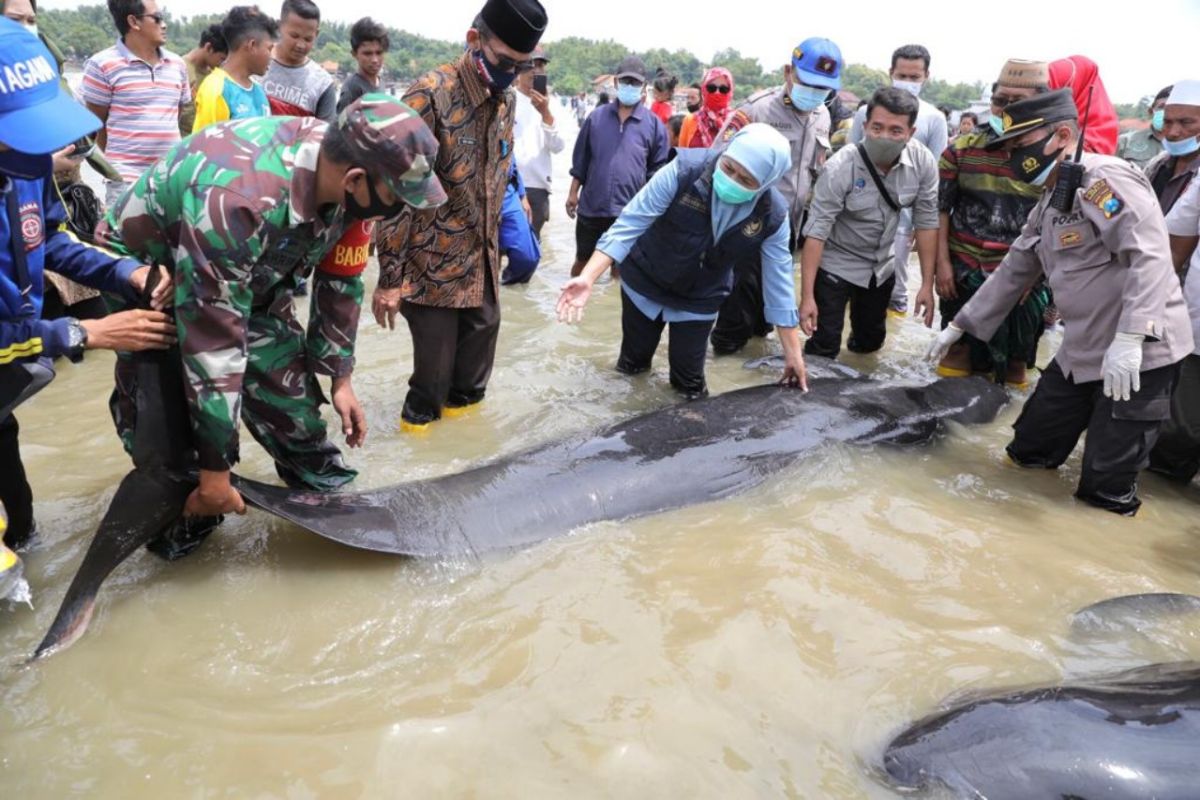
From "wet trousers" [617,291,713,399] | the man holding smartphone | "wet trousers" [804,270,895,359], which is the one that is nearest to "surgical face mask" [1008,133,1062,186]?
"wet trousers" [804,270,895,359]

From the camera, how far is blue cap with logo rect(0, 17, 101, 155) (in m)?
1.94

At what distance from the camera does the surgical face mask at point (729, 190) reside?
399 centimetres

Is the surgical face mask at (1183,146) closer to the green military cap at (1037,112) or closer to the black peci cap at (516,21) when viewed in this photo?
the green military cap at (1037,112)

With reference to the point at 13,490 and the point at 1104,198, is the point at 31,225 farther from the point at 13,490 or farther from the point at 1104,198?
the point at 1104,198

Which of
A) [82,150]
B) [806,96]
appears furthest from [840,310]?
[82,150]

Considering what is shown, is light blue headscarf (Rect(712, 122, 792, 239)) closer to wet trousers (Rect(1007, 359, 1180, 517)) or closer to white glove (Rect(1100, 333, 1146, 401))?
white glove (Rect(1100, 333, 1146, 401))

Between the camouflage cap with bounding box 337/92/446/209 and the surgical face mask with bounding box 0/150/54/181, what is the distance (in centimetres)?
75

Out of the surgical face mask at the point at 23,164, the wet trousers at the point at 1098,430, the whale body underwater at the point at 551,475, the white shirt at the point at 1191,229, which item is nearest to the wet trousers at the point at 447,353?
the whale body underwater at the point at 551,475

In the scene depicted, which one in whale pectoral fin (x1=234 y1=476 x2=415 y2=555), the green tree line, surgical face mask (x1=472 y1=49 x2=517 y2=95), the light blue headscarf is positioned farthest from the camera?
the green tree line

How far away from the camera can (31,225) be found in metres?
2.38

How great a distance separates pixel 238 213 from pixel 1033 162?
13.3 feet

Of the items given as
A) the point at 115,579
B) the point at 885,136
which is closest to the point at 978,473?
the point at 885,136

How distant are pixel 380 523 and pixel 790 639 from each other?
1.48m

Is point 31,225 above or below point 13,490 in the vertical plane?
above
